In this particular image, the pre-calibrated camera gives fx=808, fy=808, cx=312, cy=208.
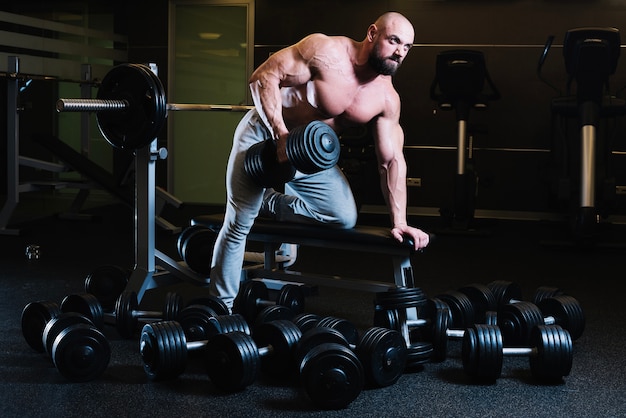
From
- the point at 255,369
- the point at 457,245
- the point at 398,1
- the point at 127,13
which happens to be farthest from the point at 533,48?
the point at 255,369

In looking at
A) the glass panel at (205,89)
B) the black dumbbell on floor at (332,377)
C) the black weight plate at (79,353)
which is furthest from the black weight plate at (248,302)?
the glass panel at (205,89)

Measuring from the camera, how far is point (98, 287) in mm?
3242

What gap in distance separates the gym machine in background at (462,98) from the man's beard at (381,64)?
10.2 feet

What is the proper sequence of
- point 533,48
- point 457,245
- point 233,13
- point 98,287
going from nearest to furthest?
point 98,287 → point 457,245 → point 533,48 → point 233,13

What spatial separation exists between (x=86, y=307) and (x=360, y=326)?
1.06 m

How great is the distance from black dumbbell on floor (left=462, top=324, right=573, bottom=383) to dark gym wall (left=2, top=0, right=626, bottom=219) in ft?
13.6

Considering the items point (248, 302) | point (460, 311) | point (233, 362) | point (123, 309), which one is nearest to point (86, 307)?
point (123, 309)

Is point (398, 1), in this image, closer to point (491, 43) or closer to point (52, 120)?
point (491, 43)

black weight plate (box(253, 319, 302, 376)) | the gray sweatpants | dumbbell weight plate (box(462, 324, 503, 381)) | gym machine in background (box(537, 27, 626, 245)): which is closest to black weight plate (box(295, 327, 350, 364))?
black weight plate (box(253, 319, 302, 376))

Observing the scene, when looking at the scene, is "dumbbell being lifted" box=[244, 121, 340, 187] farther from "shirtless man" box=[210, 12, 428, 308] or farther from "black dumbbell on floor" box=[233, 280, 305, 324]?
"black dumbbell on floor" box=[233, 280, 305, 324]

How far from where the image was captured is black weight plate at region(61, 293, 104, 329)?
9.39 feet

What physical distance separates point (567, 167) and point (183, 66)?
3.54 m

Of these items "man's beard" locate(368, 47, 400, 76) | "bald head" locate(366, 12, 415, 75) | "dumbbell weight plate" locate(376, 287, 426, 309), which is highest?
"bald head" locate(366, 12, 415, 75)

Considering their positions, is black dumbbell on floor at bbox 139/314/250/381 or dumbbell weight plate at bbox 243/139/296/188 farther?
dumbbell weight plate at bbox 243/139/296/188
